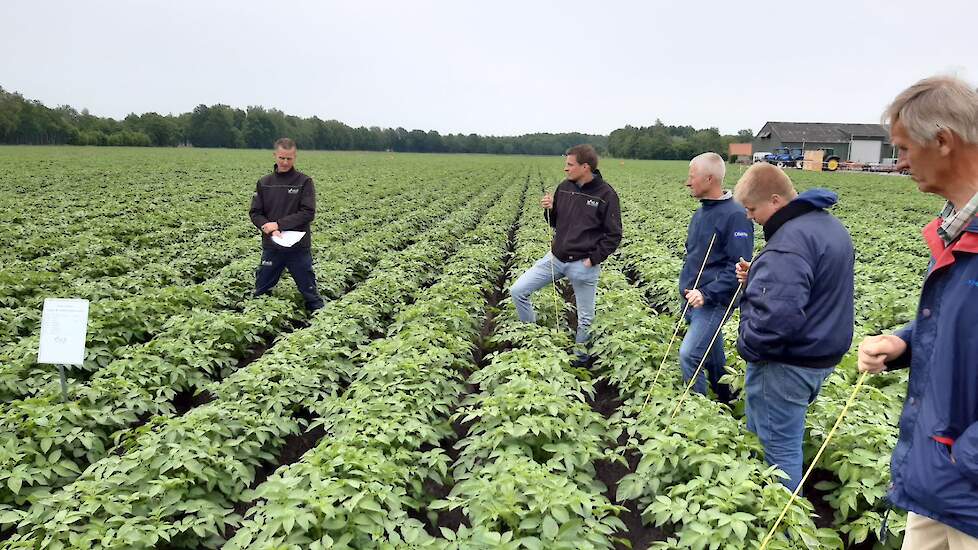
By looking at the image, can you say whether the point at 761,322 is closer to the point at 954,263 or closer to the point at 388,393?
the point at 954,263

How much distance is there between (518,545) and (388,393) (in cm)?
198

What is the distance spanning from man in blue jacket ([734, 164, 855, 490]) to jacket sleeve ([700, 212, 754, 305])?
1074 mm

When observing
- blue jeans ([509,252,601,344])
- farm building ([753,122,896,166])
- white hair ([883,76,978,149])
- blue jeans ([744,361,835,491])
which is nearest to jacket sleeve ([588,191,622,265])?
blue jeans ([509,252,601,344])

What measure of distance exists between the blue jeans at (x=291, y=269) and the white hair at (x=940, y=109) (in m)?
6.43

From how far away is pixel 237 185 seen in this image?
25203mm

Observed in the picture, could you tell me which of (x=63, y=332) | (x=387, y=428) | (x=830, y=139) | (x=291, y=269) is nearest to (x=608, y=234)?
(x=387, y=428)

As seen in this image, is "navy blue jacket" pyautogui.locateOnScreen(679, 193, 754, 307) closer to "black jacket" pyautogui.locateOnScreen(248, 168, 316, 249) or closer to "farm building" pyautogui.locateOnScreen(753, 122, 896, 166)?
"black jacket" pyautogui.locateOnScreen(248, 168, 316, 249)

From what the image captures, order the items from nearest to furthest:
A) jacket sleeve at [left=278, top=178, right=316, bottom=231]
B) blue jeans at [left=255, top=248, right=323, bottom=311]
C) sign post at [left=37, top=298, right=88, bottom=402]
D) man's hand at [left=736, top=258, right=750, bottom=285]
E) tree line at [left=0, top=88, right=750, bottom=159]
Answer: man's hand at [left=736, top=258, right=750, bottom=285] → sign post at [left=37, top=298, right=88, bottom=402] → jacket sleeve at [left=278, top=178, right=316, bottom=231] → blue jeans at [left=255, top=248, right=323, bottom=311] → tree line at [left=0, top=88, right=750, bottom=159]

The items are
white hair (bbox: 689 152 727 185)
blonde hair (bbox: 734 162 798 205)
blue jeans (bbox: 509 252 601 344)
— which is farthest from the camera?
blue jeans (bbox: 509 252 601 344)

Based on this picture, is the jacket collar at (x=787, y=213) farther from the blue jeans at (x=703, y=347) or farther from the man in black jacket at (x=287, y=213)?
the man in black jacket at (x=287, y=213)

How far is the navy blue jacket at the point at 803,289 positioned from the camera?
2803 mm

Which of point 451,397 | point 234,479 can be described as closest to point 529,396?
point 451,397

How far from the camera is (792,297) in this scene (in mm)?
2779

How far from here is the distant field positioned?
2.87 m
